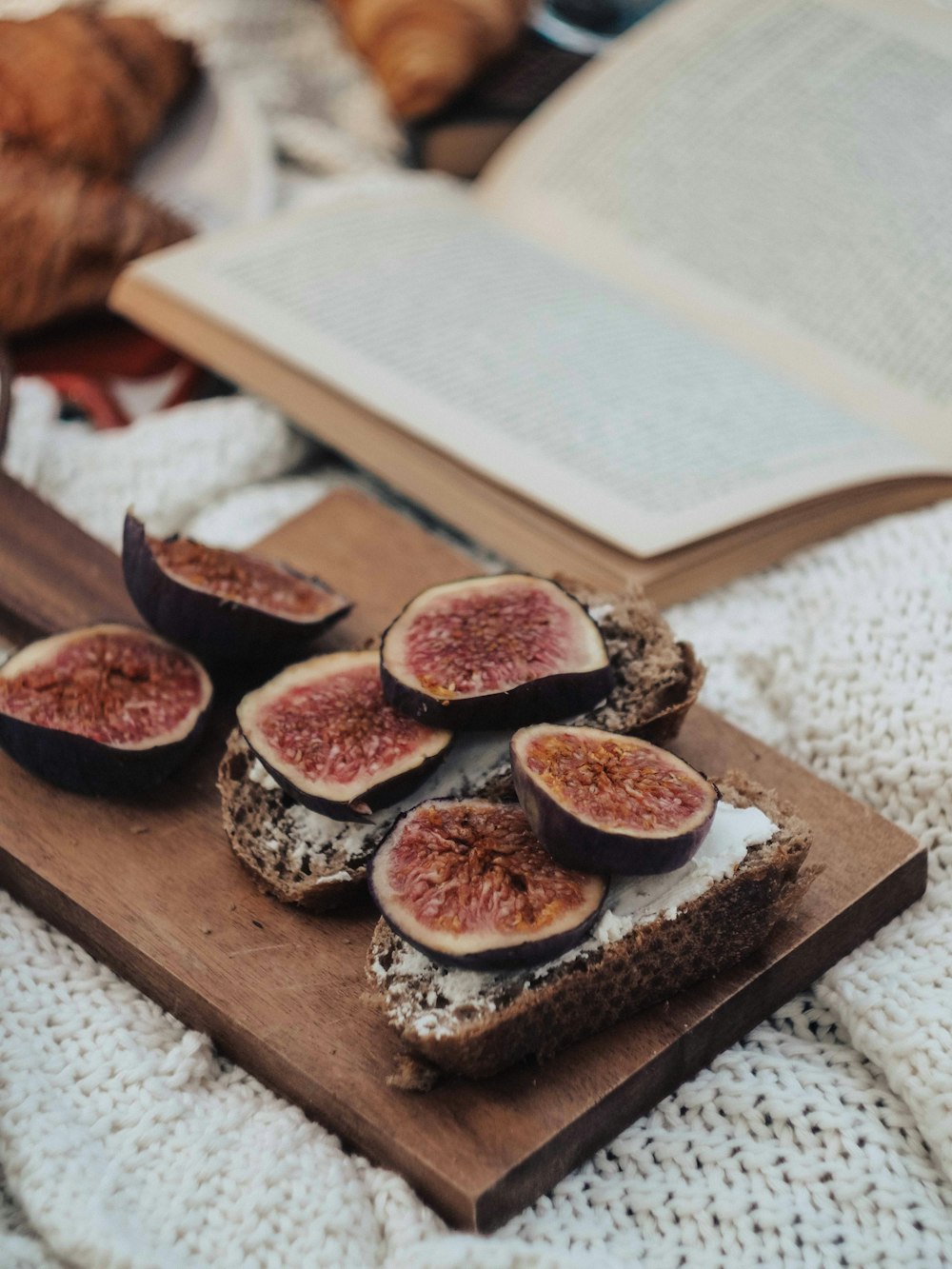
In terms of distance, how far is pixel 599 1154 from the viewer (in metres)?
1.26

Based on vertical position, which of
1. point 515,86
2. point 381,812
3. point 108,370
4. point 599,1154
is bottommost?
point 108,370

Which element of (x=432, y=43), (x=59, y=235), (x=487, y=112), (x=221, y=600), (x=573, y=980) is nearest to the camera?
(x=573, y=980)

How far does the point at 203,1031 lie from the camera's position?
1337mm

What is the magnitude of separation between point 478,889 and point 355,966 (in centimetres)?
19

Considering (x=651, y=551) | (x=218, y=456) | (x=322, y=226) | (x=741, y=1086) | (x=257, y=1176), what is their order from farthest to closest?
(x=322, y=226)
(x=218, y=456)
(x=651, y=551)
(x=741, y=1086)
(x=257, y=1176)

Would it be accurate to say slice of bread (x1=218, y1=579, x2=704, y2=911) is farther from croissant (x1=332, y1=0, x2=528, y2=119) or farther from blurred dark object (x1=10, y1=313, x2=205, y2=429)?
croissant (x1=332, y1=0, x2=528, y2=119)

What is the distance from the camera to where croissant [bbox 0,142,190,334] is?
2.46m

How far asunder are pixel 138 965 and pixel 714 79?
227 centimetres

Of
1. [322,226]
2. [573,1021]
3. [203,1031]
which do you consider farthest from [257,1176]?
[322,226]

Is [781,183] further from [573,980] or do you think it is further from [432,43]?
[573,980]

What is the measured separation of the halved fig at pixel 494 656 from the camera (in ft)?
4.54

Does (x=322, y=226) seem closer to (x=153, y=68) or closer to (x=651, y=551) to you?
(x=153, y=68)

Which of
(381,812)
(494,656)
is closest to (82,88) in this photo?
(494,656)

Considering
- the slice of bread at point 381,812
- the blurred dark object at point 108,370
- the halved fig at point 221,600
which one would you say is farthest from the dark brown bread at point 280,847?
the blurred dark object at point 108,370
